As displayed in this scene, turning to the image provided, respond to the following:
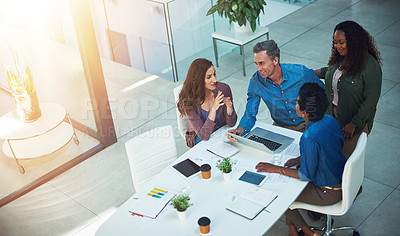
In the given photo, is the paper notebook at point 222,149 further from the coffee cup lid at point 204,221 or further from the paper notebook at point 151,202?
the coffee cup lid at point 204,221

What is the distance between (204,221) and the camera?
9.49 ft

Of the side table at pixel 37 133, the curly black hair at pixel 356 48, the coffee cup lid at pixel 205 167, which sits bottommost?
the side table at pixel 37 133

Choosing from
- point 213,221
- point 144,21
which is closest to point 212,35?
point 144,21

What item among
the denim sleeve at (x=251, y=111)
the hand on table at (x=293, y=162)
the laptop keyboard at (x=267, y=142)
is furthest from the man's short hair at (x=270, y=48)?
the hand on table at (x=293, y=162)

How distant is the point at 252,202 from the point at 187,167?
647 millimetres

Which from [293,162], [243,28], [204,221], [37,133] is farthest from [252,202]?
[243,28]

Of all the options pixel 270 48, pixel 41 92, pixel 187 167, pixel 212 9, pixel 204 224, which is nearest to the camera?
pixel 204 224

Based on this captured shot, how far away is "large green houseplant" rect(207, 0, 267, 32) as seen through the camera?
20.7 ft

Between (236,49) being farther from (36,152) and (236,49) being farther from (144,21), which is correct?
(36,152)

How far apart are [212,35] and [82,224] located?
343cm

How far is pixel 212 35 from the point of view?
6.75m

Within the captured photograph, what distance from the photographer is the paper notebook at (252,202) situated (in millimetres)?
3039

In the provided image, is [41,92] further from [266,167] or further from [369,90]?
[369,90]

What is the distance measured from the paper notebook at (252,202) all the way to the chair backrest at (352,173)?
18.5 inches
